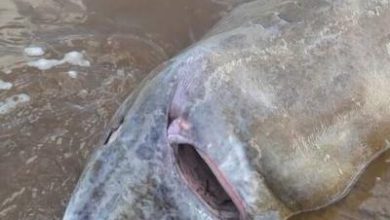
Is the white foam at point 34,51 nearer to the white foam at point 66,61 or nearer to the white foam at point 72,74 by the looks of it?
the white foam at point 66,61

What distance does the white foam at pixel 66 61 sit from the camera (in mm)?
4129

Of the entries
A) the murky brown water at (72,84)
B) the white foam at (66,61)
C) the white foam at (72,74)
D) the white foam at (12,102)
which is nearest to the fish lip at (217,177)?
the murky brown water at (72,84)

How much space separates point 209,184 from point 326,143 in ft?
1.64

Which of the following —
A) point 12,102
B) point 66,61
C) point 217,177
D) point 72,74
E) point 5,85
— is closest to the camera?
point 217,177

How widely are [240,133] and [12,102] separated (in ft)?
4.71

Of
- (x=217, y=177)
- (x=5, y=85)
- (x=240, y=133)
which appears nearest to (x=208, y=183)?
(x=217, y=177)

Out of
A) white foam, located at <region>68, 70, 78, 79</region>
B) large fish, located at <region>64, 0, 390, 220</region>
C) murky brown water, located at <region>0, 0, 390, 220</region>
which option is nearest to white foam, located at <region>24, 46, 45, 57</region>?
murky brown water, located at <region>0, 0, 390, 220</region>

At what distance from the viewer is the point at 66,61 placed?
419cm

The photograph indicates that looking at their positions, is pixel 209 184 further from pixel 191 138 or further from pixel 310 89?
pixel 310 89

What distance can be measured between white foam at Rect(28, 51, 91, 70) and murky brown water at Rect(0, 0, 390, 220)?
1.0 inches

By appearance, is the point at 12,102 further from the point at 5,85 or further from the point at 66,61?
the point at 66,61

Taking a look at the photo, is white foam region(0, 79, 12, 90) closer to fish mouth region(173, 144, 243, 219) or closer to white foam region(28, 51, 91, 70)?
white foam region(28, 51, 91, 70)

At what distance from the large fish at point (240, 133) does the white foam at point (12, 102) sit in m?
0.88

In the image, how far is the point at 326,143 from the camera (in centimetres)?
304
